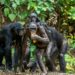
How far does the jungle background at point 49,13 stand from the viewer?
35.8ft

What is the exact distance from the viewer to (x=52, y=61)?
9.48m

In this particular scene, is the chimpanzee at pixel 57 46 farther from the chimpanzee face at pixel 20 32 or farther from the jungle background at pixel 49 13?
the jungle background at pixel 49 13

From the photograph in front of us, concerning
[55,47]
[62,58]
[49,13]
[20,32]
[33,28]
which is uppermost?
[33,28]

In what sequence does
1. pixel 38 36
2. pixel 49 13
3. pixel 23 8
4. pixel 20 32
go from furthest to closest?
pixel 49 13
pixel 23 8
pixel 20 32
pixel 38 36

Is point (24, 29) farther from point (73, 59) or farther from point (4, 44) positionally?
point (73, 59)

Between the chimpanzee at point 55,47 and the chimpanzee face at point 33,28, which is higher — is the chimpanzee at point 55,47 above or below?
below

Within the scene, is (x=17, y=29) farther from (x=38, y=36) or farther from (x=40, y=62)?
(x=40, y=62)

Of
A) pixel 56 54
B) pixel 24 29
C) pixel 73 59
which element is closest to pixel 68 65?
pixel 73 59

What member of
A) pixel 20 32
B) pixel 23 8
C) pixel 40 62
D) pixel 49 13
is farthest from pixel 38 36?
pixel 49 13

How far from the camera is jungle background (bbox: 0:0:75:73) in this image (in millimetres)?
10898

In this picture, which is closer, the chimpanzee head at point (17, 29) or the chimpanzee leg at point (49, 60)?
the chimpanzee leg at point (49, 60)

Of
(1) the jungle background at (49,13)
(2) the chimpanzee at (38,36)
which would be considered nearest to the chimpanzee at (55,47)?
(2) the chimpanzee at (38,36)

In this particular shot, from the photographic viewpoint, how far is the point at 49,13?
1234 centimetres

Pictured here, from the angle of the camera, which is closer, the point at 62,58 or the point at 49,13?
the point at 62,58
